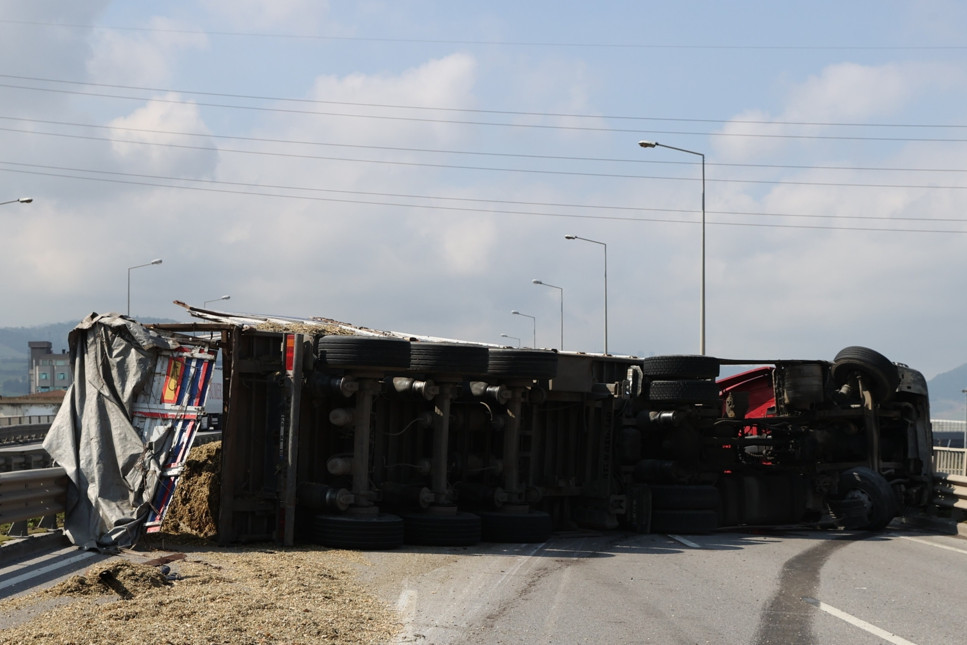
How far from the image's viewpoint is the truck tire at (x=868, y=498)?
54.4 ft

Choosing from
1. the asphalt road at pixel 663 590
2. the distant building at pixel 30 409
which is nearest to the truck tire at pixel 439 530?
the asphalt road at pixel 663 590

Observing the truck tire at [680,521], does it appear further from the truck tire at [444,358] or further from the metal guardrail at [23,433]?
the metal guardrail at [23,433]

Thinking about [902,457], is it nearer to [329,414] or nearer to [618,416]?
[618,416]

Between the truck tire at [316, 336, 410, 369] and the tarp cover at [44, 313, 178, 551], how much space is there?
1.91m

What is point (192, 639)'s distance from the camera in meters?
7.00

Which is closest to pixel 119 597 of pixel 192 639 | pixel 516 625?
pixel 192 639

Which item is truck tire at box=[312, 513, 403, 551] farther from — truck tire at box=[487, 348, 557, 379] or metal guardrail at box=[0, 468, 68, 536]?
metal guardrail at box=[0, 468, 68, 536]

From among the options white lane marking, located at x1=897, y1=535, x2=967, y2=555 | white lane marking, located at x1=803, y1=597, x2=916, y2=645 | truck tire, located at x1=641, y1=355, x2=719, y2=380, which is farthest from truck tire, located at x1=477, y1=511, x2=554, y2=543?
white lane marking, located at x1=897, y1=535, x2=967, y2=555

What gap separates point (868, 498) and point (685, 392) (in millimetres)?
3373

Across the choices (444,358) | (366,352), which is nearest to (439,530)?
(444,358)

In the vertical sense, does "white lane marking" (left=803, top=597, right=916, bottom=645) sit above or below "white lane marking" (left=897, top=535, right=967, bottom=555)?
below

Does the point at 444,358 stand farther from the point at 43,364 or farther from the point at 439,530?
the point at 43,364

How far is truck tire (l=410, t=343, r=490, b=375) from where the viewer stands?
44.6 ft

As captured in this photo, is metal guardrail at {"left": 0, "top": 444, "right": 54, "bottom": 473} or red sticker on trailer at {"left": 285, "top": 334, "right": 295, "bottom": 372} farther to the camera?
metal guardrail at {"left": 0, "top": 444, "right": 54, "bottom": 473}
